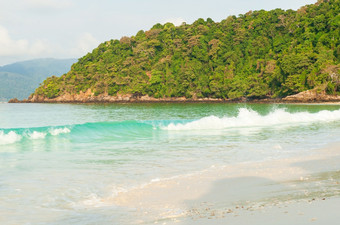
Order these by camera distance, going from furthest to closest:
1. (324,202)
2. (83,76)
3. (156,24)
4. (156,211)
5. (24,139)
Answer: (156,24) < (83,76) < (24,139) < (156,211) < (324,202)

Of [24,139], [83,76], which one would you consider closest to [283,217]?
[24,139]

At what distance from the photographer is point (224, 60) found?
11456 cm

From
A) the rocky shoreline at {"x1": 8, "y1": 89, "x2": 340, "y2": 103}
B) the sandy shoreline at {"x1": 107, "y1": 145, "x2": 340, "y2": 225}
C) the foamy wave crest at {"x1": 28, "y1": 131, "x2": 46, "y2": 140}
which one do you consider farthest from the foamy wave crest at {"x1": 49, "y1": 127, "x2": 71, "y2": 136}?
the rocky shoreline at {"x1": 8, "y1": 89, "x2": 340, "y2": 103}

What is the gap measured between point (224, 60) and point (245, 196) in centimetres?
11247

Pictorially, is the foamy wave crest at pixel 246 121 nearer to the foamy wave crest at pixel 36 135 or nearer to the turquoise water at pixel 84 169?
the turquoise water at pixel 84 169

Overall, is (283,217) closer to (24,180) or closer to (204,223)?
(204,223)

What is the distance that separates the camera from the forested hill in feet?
270

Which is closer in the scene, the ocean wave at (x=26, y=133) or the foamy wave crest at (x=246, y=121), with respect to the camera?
the ocean wave at (x=26, y=133)

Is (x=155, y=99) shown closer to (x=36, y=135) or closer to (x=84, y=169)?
(x=36, y=135)

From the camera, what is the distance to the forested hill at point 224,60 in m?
82.3

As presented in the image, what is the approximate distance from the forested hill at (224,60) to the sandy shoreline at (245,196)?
75.8 m

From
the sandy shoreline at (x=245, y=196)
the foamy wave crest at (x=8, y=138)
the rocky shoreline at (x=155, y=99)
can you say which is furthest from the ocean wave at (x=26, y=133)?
the rocky shoreline at (x=155, y=99)

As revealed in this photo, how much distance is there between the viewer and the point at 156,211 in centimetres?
507

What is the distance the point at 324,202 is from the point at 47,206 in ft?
15.1
